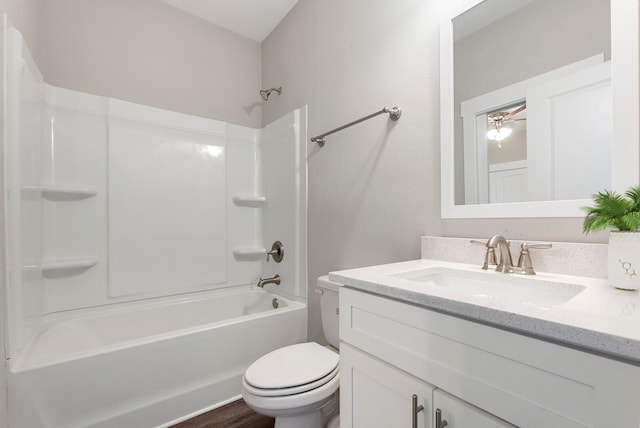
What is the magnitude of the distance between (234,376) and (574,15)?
7.10ft

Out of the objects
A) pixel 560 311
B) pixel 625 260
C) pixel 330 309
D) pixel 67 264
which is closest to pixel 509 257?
pixel 625 260

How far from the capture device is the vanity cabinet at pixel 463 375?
1.40 ft

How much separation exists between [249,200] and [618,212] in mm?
2157

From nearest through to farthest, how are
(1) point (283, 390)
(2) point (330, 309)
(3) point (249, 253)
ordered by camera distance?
(1) point (283, 390)
(2) point (330, 309)
(3) point (249, 253)

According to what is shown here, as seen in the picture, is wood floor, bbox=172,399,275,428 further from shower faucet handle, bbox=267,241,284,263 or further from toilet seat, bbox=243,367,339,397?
shower faucet handle, bbox=267,241,284,263

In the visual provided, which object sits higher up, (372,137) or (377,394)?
(372,137)

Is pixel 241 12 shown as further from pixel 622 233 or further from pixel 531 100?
pixel 622 233

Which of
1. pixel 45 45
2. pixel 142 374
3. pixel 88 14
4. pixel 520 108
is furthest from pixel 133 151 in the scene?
pixel 520 108

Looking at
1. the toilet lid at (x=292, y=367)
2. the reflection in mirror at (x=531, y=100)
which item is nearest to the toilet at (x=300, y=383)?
the toilet lid at (x=292, y=367)

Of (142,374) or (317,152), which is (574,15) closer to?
(317,152)

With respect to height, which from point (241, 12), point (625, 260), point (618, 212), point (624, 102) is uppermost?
point (241, 12)

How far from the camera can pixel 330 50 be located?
1772 millimetres

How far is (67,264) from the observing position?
166 cm

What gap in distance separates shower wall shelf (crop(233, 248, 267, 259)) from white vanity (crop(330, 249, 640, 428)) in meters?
1.62
